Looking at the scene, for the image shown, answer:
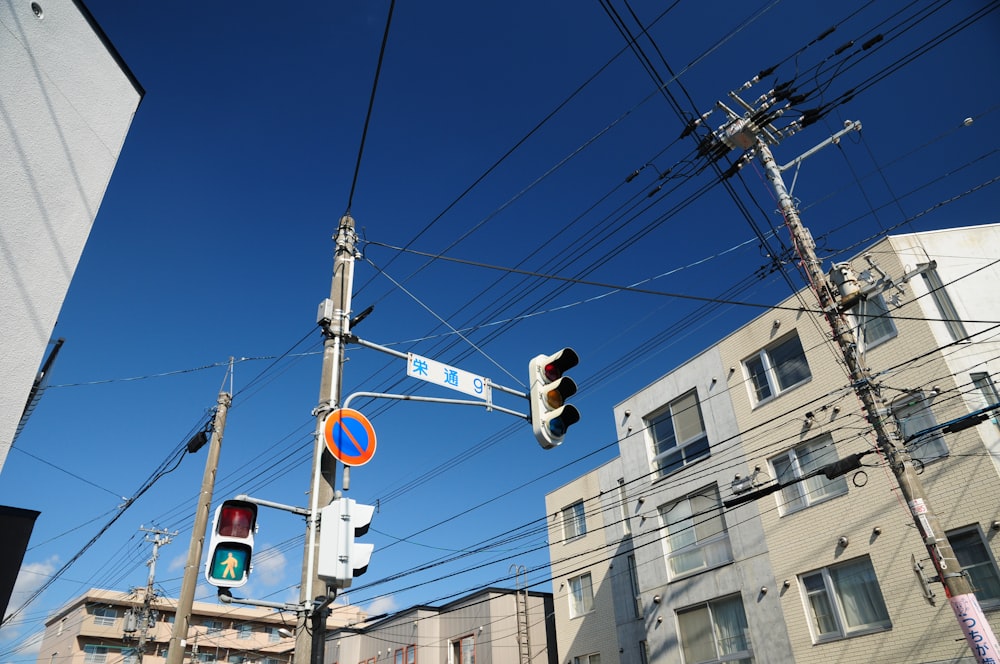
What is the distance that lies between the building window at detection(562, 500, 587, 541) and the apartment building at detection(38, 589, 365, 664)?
31930 mm

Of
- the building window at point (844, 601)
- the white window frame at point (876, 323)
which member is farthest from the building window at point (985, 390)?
the building window at point (844, 601)

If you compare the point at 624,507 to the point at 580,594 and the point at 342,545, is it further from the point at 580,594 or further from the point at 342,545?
the point at 342,545

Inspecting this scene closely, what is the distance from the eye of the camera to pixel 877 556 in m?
15.5

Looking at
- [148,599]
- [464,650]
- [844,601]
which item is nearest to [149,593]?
[148,599]

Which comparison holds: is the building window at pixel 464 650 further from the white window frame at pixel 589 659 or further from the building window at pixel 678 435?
the building window at pixel 678 435

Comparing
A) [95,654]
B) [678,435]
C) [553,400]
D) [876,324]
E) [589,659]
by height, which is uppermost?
[876,324]

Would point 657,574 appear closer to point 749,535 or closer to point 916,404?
point 749,535

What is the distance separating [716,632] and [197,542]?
570 inches

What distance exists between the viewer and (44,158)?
5.93 m

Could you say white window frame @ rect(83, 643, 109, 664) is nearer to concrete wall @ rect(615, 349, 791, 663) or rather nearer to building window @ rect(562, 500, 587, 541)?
building window @ rect(562, 500, 587, 541)

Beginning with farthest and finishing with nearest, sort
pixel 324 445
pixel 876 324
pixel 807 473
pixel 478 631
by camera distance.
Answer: pixel 478 631
pixel 807 473
pixel 876 324
pixel 324 445

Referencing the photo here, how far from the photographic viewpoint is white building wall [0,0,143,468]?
5266mm

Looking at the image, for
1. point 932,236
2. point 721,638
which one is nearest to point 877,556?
point 721,638

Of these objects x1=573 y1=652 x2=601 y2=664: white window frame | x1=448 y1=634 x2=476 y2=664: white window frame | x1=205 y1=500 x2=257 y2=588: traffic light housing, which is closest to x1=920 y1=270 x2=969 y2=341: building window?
x1=205 y1=500 x2=257 y2=588: traffic light housing
